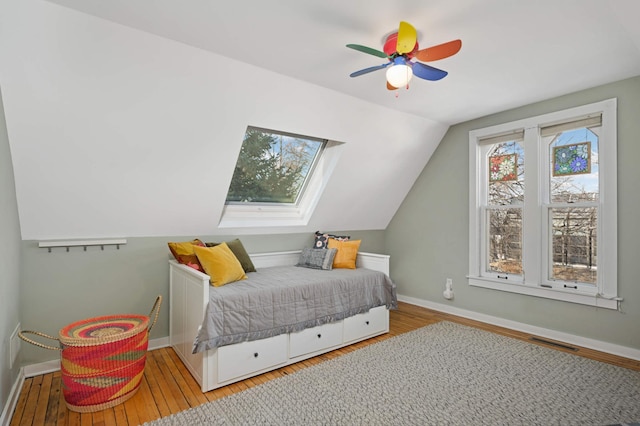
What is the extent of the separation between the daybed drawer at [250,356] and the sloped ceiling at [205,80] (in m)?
1.29

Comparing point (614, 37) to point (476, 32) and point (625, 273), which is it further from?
point (625, 273)

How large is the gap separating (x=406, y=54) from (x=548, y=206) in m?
2.35

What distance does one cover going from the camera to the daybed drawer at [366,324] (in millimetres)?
3158

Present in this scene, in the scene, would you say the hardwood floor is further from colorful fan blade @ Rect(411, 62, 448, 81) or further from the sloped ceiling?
colorful fan blade @ Rect(411, 62, 448, 81)

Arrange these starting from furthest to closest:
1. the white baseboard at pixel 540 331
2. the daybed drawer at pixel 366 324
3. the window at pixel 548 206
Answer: the daybed drawer at pixel 366 324, the window at pixel 548 206, the white baseboard at pixel 540 331

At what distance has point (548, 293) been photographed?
11.0ft

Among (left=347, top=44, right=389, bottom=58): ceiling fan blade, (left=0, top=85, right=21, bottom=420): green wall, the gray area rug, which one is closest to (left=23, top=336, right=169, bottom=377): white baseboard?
(left=0, top=85, right=21, bottom=420): green wall

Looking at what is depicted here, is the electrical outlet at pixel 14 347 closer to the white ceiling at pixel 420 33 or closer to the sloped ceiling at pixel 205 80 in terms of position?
the sloped ceiling at pixel 205 80

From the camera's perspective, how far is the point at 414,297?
15.1 ft

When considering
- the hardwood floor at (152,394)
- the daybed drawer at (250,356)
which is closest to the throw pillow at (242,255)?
the daybed drawer at (250,356)

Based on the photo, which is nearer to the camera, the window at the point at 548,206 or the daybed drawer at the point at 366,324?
the window at the point at 548,206

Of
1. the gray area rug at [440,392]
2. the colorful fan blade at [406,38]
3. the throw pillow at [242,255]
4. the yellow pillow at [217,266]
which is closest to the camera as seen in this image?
the colorful fan blade at [406,38]

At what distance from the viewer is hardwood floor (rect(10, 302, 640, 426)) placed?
2.01m

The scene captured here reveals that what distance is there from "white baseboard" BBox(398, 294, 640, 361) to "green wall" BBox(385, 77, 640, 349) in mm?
38
